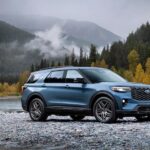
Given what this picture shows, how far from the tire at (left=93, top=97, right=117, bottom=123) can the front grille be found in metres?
0.74

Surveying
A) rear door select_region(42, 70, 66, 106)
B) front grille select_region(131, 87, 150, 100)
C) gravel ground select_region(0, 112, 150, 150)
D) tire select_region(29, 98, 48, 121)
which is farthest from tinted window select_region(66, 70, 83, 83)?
gravel ground select_region(0, 112, 150, 150)

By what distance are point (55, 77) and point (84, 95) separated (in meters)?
1.86

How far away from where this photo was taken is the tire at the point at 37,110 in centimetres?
1873

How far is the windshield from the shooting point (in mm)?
17656

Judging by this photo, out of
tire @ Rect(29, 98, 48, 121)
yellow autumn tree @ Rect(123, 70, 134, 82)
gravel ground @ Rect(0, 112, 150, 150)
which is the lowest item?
gravel ground @ Rect(0, 112, 150, 150)

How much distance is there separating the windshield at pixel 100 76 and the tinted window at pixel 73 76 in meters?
0.23

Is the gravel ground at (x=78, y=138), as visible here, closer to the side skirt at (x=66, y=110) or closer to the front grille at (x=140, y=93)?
the front grille at (x=140, y=93)

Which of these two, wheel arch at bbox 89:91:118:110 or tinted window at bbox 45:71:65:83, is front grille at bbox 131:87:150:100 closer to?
wheel arch at bbox 89:91:118:110

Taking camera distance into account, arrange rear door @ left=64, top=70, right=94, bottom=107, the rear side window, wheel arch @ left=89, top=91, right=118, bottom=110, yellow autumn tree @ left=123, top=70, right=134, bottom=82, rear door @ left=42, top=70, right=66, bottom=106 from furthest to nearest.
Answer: yellow autumn tree @ left=123, top=70, right=134, bottom=82, the rear side window, rear door @ left=42, top=70, right=66, bottom=106, rear door @ left=64, top=70, right=94, bottom=107, wheel arch @ left=89, top=91, right=118, bottom=110

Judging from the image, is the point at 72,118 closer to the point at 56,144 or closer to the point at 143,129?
the point at 143,129

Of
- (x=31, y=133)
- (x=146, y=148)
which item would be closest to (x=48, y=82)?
(x=31, y=133)

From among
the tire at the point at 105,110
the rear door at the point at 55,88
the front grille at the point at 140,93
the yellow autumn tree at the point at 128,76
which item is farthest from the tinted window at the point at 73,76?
the yellow autumn tree at the point at 128,76

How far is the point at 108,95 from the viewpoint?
54.7 feet

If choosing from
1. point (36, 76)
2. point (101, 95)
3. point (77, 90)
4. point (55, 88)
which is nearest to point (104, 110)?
point (101, 95)
